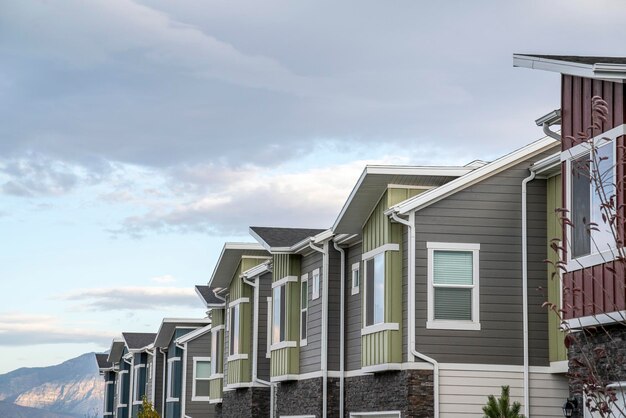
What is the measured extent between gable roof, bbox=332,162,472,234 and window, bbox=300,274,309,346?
5.30 m

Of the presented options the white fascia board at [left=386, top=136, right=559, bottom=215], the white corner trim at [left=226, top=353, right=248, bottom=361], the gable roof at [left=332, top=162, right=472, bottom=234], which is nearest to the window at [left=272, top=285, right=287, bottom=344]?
the white corner trim at [left=226, top=353, right=248, bottom=361]

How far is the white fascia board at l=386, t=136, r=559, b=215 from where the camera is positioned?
20141 millimetres

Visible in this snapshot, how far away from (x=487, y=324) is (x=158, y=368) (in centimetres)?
3230

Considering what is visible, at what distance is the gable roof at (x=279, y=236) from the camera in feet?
92.8

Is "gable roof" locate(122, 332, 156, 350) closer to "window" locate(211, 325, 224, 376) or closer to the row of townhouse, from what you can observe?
"window" locate(211, 325, 224, 376)

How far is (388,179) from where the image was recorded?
839 inches

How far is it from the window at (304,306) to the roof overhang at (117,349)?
33.3m

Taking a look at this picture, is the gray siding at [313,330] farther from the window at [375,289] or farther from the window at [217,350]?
the window at [217,350]


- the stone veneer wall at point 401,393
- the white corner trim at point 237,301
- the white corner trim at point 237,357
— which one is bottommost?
the stone veneer wall at point 401,393

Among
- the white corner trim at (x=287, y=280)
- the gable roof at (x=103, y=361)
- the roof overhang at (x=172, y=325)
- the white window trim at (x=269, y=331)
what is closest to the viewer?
the white corner trim at (x=287, y=280)

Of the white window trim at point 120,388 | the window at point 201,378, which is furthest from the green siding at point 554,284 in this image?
the white window trim at point 120,388

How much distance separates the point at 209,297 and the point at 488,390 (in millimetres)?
19767

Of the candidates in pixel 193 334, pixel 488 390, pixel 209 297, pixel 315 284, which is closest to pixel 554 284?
pixel 488 390

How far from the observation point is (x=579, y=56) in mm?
15219
